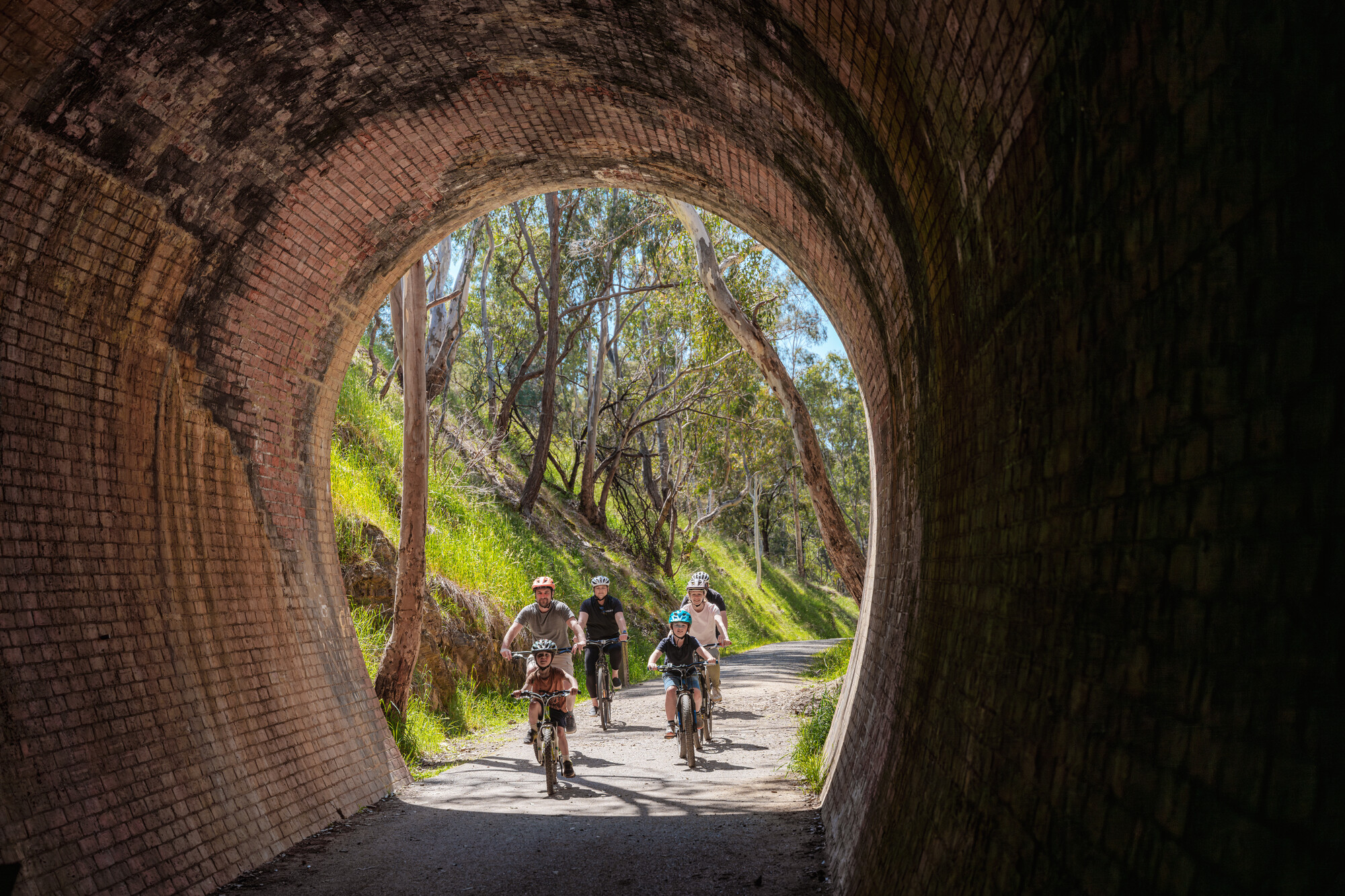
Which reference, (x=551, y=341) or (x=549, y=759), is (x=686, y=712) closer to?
(x=549, y=759)

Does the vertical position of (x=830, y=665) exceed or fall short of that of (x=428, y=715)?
it exceeds it

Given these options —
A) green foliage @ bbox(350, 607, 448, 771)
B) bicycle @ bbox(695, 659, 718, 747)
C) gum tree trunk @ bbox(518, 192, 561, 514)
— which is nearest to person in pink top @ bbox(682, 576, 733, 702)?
bicycle @ bbox(695, 659, 718, 747)

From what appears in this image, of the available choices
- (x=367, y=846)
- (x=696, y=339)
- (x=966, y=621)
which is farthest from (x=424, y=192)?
(x=696, y=339)

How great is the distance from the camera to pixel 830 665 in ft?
60.7

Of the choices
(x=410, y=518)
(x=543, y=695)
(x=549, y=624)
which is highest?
(x=410, y=518)

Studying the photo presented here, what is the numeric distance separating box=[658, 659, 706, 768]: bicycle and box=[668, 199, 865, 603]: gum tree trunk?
114 inches

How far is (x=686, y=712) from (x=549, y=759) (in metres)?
1.76

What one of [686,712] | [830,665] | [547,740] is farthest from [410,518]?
[830,665]

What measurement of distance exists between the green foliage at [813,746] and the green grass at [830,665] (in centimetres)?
410

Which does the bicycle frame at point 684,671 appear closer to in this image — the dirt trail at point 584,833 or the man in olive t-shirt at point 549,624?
the dirt trail at point 584,833

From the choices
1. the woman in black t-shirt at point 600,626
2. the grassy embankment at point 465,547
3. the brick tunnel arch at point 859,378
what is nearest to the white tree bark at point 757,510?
the grassy embankment at point 465,547

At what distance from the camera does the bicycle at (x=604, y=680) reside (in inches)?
547

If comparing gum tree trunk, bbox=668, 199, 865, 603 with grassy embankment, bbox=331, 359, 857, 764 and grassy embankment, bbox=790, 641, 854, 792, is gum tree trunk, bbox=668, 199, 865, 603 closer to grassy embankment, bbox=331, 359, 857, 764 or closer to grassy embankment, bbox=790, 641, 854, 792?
grassy embankment, bbox=790, 641, 854, 792

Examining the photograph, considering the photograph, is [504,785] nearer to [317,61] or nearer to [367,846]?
[367,846]
